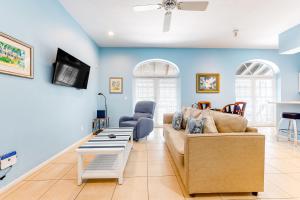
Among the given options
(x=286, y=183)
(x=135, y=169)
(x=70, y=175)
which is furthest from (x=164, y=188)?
(x=286, y=183)

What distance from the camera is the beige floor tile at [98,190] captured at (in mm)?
1832

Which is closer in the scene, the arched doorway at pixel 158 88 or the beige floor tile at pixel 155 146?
the beige floor tile at pixel 155 146

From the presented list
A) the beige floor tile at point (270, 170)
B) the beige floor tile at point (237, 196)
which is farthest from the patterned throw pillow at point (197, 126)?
the beige floor tile at point (270, 170)

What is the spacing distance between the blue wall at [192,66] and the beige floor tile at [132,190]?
3.54 meters

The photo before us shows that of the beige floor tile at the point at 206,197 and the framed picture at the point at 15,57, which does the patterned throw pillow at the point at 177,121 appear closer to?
the beige floor tile at the point at 206,197

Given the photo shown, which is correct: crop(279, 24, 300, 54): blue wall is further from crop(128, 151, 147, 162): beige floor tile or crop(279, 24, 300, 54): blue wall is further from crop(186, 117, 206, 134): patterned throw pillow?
crop(128, 151, 147, 162): beige floor tile

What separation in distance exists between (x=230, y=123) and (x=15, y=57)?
281 cm

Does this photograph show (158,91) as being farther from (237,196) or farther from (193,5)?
(237,196)

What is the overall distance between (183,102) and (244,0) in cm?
336

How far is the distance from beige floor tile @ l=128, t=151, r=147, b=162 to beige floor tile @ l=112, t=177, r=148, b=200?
0.64 metres

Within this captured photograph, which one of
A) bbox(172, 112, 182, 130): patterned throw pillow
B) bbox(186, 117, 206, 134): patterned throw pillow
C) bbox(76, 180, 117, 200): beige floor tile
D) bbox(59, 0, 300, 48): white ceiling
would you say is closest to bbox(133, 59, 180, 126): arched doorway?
bbox(59, 0, 300, 48): white ceiling

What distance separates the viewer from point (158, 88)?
6.04 metres

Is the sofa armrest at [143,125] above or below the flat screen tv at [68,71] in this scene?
below

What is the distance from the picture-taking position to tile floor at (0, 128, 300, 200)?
1.85 m
